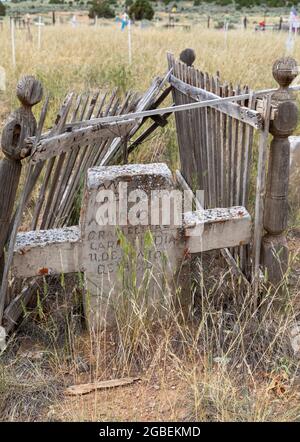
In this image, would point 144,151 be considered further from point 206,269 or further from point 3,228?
point 3,228

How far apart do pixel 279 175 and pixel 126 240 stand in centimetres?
96

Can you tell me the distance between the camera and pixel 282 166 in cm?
292

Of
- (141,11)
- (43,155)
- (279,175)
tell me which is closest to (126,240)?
(43,155)

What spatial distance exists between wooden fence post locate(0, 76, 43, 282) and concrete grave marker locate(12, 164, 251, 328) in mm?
257

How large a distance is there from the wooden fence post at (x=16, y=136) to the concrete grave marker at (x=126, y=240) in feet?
0.84

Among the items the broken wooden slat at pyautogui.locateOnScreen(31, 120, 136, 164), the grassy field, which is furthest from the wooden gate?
the broken wooden slat at pyautogui.locateOnScreen(31, 120, 136, 164)

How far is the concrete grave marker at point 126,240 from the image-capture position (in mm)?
2717

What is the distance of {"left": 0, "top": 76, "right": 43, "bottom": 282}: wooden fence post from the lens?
2.48 m

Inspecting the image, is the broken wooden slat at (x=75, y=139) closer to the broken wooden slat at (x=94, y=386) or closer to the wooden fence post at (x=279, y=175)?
the wooden fence post at (x=279, y=175)

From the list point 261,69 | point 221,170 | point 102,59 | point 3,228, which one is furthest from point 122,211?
point 102,59

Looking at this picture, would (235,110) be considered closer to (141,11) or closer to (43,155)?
(43,155)

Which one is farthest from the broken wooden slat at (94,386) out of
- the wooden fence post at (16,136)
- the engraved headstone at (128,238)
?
the wooden fence post at (16,136)

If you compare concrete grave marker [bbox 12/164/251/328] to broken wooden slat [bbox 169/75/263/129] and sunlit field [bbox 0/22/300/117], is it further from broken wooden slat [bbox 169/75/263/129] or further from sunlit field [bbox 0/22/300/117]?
sunlit field [bbox 0/22/300/117]

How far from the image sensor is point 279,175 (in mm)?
2934
